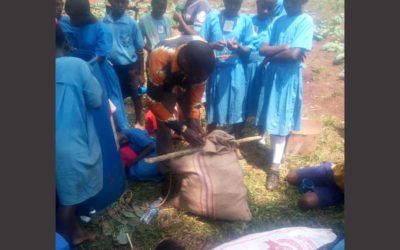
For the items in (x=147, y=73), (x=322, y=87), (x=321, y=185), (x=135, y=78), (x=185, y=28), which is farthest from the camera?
(x=322, y=87)

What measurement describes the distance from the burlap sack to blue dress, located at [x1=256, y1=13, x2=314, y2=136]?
2.29ft

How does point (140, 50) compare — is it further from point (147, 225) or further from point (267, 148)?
point (147, 225)

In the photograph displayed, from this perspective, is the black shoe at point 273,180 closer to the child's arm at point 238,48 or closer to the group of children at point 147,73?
the group of children at point 147,73

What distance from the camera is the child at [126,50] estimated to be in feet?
15.8

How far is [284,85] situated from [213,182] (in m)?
1.18

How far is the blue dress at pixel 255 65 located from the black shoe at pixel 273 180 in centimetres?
91

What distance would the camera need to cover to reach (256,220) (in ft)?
11.3

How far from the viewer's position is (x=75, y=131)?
275 cm

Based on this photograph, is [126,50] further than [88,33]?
Yes

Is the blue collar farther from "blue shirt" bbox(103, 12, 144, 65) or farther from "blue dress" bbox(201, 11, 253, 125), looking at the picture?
"blue dress" bbox(201, 11, 253, 125)

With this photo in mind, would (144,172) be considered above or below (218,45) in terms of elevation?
below

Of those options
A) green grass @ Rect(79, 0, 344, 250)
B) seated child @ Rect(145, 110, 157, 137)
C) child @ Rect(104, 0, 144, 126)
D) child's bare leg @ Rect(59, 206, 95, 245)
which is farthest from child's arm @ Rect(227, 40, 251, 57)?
child's bare leg @ Rect(59, 206, 95, 245)

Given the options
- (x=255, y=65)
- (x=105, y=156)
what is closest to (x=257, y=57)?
(x=255, y=65)

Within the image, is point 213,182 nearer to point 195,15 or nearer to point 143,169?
point 143,169
